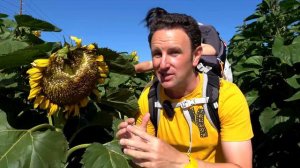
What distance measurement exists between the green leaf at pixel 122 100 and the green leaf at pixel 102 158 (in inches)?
8.1

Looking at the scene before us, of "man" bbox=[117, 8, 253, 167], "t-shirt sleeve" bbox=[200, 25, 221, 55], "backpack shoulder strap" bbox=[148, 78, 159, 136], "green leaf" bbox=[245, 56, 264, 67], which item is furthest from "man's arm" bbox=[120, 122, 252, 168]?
"green leaf" bbox=[245, 56, 264, 67]

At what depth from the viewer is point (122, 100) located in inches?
74.0

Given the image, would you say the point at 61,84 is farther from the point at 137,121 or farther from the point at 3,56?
the point at 137,121

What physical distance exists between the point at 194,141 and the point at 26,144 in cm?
70

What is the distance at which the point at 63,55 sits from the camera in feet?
5.20

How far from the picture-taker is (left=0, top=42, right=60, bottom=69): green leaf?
5.21 feet

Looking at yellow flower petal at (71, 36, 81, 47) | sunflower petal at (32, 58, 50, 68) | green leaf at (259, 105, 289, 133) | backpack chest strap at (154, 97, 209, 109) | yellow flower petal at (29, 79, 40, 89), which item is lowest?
green leaf at (259, 105, 289, 133)

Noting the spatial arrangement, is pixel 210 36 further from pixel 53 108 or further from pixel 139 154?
pixel 139 154

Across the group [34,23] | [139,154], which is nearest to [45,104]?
[34,23]

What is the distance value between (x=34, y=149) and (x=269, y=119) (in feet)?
6.86

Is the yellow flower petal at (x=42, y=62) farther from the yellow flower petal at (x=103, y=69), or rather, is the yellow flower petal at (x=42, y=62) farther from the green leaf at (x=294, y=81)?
the green leaf at (x=294, y=81)

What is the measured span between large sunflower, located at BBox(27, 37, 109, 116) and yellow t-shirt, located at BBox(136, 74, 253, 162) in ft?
1.31

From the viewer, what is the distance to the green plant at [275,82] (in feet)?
10.6

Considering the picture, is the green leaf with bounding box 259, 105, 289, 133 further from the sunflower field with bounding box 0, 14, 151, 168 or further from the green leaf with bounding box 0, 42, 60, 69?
the green leaf with bounding box 0, 42, 60, 69
